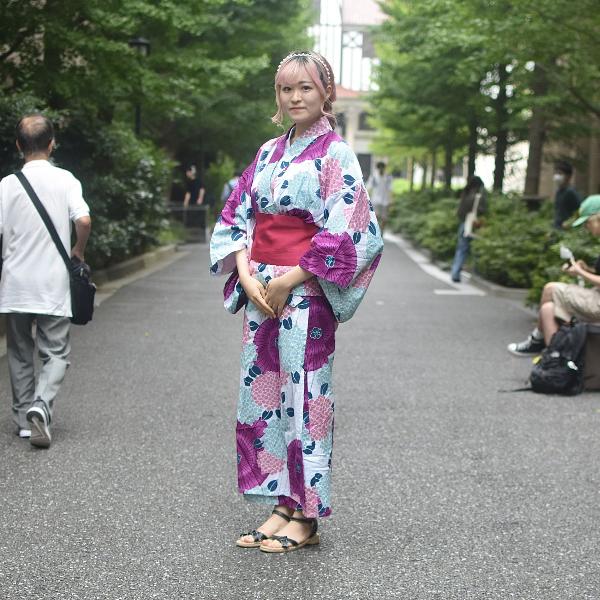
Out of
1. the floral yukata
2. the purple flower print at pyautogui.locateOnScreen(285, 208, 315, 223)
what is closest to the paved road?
the floral yukata

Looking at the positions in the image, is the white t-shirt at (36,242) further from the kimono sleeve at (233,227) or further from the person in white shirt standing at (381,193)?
the person in white shirt standing at (381,193)

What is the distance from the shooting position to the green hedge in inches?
445

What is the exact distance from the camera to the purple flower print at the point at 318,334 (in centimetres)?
437

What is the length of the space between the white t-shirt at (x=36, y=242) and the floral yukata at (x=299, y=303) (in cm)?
199

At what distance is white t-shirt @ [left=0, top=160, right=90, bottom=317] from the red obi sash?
2.16 m

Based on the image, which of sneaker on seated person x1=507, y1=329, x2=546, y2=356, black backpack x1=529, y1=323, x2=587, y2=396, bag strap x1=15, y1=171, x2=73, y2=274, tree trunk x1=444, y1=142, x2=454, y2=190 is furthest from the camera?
tree trunk x1=444, y1=142, x2=454, y2=190

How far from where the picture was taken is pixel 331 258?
13.9 feet

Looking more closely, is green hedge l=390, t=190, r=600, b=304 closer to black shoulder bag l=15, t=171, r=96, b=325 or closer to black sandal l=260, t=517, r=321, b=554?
black shoulder bag l=15, t=171, r=96, b=325

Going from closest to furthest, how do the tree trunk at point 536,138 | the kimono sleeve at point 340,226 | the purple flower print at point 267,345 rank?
the kimono sleeve at point 340,226, the purple flower print at point 267,345, the tree trunk at point 536,138

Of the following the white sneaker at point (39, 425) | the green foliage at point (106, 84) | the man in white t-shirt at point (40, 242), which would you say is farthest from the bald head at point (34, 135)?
the green foliage at point (106, 84)

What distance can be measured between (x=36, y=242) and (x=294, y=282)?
8.06 ft

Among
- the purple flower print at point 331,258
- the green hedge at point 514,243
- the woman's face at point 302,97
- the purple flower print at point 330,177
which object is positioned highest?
the woman's face at point 302,97

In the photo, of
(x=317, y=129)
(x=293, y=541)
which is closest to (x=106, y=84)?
(x=317, y=129)

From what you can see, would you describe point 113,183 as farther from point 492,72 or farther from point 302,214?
point 492,72
